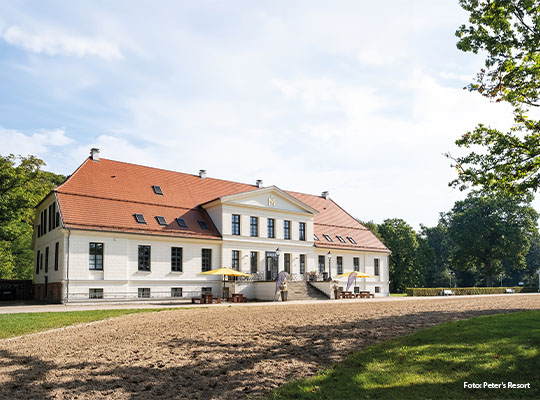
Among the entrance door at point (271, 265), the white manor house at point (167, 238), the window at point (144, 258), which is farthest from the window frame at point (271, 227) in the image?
the window at point (144, 258)

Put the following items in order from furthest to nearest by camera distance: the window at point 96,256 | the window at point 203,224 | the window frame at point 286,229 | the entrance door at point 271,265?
the window frame at point 286,229, the entrance door at point 271,265, the window at point 203,224, the window at point 96,256

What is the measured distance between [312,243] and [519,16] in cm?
3109

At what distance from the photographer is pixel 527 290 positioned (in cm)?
6375

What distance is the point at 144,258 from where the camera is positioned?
32.3m

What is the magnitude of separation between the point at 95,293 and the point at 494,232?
56.2 meters

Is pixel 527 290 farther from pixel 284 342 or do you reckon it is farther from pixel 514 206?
pixel 284 342

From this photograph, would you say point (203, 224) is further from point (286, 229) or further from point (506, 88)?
point (506, 88)

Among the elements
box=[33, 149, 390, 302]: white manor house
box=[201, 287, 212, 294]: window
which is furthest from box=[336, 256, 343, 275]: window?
box=[201, 287, 212, 294]: window

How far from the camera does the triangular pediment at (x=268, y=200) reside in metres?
37.6

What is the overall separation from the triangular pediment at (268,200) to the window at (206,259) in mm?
3985

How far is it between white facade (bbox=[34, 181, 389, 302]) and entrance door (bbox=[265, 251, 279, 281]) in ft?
0.54

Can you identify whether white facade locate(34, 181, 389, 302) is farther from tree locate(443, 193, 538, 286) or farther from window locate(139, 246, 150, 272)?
tree locate(443, 193, 538, 286)

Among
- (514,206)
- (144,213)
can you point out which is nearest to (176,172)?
(144,213)

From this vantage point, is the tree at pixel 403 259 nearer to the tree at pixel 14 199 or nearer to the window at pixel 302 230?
the window at pixel 302 230
